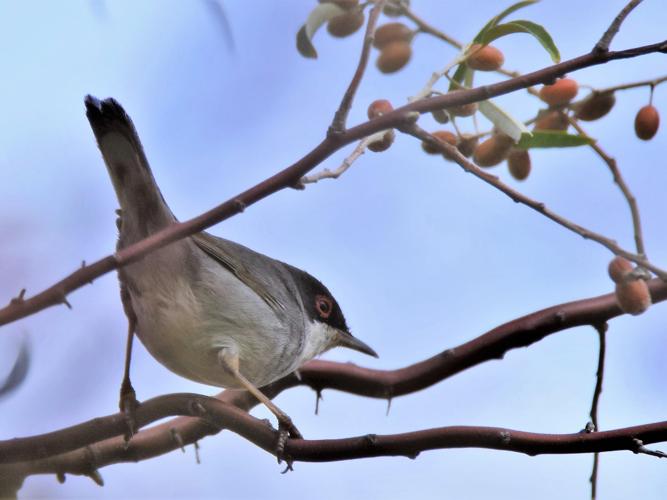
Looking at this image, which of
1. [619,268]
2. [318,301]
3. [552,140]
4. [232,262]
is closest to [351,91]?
[619,268]

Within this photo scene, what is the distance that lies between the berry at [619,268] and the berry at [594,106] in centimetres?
75

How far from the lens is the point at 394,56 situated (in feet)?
8.52

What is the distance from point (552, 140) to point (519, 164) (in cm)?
37

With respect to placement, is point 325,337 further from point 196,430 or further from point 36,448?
point 36,448

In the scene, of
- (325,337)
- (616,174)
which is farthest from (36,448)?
(325,337)

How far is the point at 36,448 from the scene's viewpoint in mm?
1938

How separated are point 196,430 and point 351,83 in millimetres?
1646

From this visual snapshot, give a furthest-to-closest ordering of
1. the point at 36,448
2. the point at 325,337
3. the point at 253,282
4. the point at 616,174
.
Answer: the point at 325,337
the point at 253,282
the point at 616,174
the point at 36,448

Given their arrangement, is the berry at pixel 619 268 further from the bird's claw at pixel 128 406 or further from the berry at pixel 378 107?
the bird's claw at pixel 128 406

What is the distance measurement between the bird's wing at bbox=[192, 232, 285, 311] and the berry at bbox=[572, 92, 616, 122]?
1.78m

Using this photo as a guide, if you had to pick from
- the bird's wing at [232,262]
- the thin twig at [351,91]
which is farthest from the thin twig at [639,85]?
the bird's wing at [232,262]

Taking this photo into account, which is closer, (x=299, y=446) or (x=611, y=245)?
(x=611, y=245)

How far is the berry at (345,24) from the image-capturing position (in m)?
2.49

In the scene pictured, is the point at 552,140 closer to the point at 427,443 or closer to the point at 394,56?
the point at 394,56
